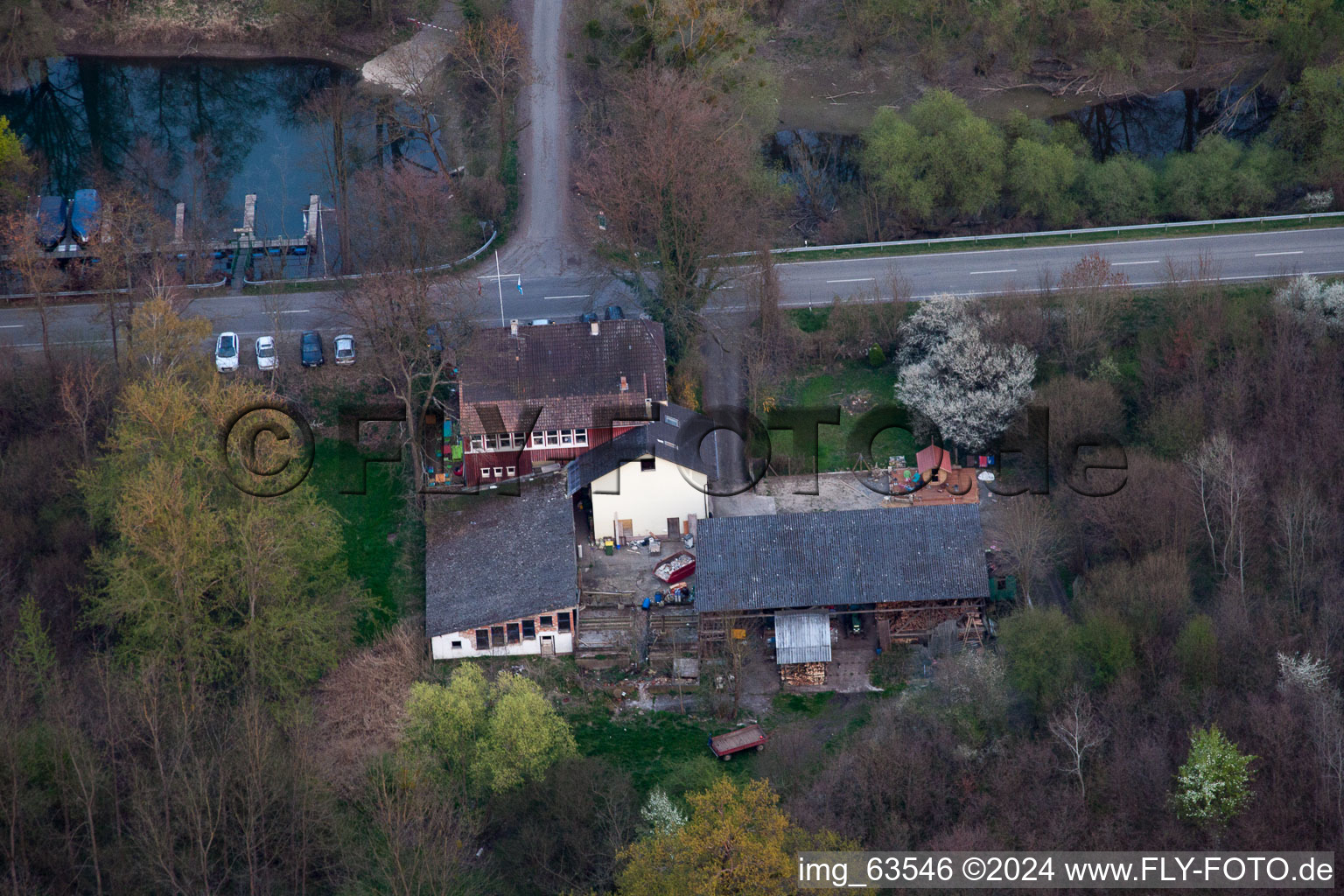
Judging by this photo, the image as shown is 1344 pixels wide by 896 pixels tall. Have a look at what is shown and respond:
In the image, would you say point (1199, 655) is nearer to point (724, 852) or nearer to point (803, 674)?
point (803, 674)

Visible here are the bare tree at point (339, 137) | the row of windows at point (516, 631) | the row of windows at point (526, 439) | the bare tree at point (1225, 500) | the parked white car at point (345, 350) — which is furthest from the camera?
the bare tree at point (339, 137)

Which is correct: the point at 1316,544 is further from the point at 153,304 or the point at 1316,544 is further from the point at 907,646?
the point at 153,304

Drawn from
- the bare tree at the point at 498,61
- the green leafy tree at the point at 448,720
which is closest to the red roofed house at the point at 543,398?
the green leafy tree at the point at 448,720

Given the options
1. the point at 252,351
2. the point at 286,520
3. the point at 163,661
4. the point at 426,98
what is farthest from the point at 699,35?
the point at 163,661

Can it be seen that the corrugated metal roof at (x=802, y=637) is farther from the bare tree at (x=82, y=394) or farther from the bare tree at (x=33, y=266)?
the bare tree at (x=33, y=266)

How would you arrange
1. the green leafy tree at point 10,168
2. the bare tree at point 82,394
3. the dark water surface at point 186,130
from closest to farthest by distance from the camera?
the bare tree at point 82,394 < the green leafy tree at point 10,168 < the dark water surface at point 186,130

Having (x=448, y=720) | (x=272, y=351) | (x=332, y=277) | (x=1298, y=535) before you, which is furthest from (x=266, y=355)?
(x=1298, y=535)

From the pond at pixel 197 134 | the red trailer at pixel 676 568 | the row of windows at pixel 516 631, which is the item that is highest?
the pond at pixel 197 134
